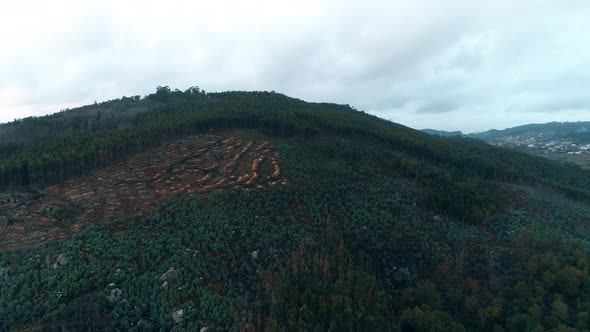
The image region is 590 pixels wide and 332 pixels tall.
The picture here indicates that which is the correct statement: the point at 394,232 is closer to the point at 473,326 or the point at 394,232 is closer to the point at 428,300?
the point at 428,300

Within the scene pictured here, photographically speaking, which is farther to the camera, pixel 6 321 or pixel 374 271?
pixel 374 271

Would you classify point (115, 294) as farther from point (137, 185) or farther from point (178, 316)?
point (137, 185)

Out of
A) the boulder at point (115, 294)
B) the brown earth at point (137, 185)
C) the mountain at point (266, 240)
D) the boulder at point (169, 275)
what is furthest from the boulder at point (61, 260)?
the boulder at point (169, 275)

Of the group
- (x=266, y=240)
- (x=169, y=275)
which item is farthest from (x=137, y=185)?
(x=266, y=240)

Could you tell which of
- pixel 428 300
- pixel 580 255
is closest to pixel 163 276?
pixel 428 300

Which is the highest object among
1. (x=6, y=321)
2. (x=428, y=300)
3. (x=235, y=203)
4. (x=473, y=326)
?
(x=235, y=203)

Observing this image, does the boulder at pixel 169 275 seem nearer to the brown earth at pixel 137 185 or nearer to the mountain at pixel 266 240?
the mountain at pixel 266 240
